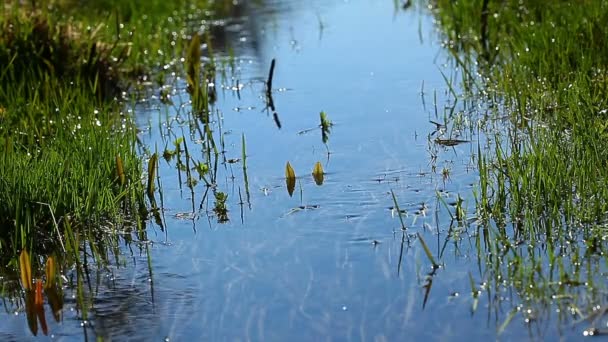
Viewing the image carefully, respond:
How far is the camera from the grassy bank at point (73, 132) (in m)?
3.91

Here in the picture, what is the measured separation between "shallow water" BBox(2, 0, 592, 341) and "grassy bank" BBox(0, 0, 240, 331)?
20 centimetres

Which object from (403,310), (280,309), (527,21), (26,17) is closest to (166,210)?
(280,309)

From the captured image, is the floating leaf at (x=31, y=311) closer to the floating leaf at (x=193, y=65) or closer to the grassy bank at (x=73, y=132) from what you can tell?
the grassy bank at (x=73, y=132)

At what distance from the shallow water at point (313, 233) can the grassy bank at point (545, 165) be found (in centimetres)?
10

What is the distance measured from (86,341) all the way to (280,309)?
0.60 m

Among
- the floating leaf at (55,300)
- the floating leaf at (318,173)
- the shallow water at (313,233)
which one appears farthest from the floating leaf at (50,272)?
the floating leaf at (318,173)

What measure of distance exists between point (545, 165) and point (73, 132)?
2229 mm

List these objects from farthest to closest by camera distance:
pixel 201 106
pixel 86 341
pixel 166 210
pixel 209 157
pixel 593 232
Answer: pixel 201 106 → pixel 209 157 → pixel 166 210 → pixel 593 232 → pixel 86 341

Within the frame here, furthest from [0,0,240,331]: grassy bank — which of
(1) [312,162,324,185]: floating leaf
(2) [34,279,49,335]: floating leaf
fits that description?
(1) [312,162,324,185]: floating leaf

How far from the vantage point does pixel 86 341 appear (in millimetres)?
3162

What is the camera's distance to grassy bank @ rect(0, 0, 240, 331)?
12.8ft

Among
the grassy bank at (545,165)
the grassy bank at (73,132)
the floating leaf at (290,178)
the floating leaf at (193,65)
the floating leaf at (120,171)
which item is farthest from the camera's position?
the floating leaf at (193,65)

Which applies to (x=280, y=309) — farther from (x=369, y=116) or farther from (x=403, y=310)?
(x=369, y=116)

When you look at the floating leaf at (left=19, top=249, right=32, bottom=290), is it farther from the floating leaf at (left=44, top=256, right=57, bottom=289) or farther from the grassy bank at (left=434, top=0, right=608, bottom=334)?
the grassy bank at (left=434, top=0, right=608, bottom=334)
